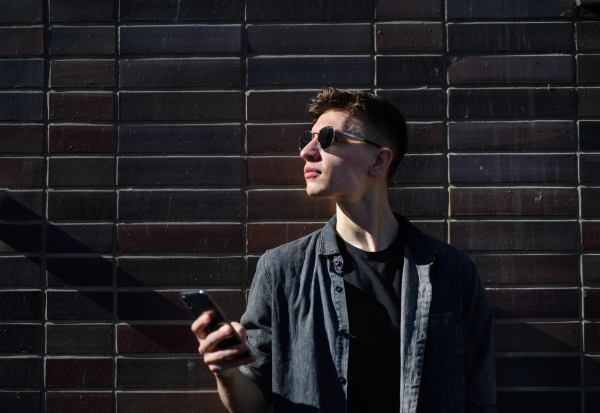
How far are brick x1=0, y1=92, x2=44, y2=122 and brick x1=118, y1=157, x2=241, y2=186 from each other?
576 mm

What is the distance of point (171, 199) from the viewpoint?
85.5 inches

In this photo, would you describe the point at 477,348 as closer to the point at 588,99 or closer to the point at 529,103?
the point at 529,103

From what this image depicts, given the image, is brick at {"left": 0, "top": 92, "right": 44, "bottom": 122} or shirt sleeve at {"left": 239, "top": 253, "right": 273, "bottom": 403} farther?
brick at {"left": 0, "top": 92, "right": 44, "bottom": 122}

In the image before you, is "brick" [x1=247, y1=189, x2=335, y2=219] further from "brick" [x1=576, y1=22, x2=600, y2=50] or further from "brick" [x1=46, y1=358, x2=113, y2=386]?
"brick" [x1=576, y1=22, x2=600, y2=50]

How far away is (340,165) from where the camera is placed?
1.82 m

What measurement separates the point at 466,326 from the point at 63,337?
1.96 m

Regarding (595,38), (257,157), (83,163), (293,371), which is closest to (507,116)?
(595,38)

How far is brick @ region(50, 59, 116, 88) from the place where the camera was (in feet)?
7.23

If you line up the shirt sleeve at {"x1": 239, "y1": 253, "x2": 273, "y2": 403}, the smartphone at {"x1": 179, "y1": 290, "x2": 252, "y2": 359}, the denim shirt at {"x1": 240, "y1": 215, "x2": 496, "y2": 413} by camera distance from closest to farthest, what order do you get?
the smartphone at {"x1": 179, "y1": 290, "x2": 252, "y2": 359}, the denim shirt at {"x1": 240, "y1": 215, "x2": 496, "y2": 413}, the shirt sleeve at {"x1": 239, "y1": 253, "x2": 273, "y2": 403}

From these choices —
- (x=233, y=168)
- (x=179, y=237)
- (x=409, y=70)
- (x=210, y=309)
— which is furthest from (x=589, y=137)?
(x=179, y=237)

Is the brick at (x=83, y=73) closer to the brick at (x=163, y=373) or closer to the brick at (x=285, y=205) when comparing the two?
the brick at (x=285, y=205)

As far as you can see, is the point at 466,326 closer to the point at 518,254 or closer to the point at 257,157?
the point at 518,254

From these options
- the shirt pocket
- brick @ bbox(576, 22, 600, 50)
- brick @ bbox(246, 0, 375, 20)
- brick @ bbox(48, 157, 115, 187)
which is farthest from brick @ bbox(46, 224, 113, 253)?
brick @ bbox(576, 22, 600, 50)

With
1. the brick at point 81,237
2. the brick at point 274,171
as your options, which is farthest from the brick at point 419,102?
the brick at point 81,237
